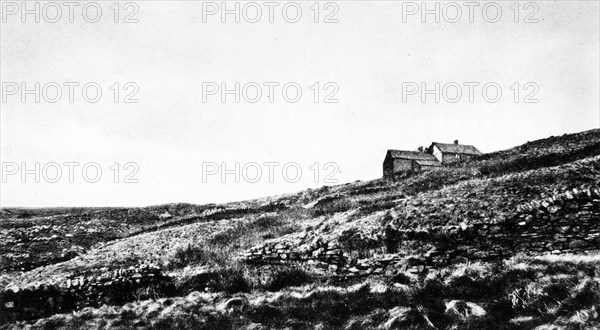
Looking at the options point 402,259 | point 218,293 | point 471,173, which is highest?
point 471,173

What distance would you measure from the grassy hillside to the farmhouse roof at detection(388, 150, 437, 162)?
1537 inches

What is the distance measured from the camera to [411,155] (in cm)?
5875

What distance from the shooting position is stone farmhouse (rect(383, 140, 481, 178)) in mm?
57406

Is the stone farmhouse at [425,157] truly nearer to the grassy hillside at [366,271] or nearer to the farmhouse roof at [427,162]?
the farmhouse roof at [427,162]

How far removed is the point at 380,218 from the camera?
663 inches

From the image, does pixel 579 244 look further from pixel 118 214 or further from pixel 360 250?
pixel 118 214

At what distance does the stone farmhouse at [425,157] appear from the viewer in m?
57.4

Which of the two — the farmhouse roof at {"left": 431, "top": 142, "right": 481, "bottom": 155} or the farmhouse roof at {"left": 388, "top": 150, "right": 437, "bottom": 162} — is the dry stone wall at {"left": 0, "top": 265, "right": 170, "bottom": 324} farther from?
the farmhouse roof at {"left": 431, "top": 142, "right": 481, "bottom": 155}

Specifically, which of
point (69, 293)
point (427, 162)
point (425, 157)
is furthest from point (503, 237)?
point (425, 157)

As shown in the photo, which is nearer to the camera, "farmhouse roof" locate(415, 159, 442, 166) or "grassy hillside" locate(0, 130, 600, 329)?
"grassy hillside" locate(0, 130, 600, 329)

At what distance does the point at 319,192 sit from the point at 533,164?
691 inches

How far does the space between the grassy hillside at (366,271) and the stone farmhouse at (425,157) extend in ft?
127

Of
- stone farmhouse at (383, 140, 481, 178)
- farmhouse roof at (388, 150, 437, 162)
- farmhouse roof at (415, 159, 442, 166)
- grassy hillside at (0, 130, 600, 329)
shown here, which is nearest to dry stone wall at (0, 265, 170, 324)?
grassy hillside at (0, 130, 600, 329)

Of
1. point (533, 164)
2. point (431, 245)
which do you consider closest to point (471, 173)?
point (533, 164)
